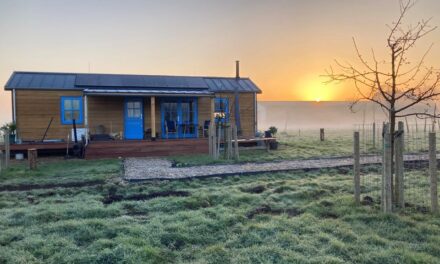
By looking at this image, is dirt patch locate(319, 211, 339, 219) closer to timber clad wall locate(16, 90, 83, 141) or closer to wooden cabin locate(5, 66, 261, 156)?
wooden cabin locate(5, 66, 261, 156)

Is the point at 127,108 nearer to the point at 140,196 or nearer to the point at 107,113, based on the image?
the point at 107,113

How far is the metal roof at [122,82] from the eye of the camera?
16514mm

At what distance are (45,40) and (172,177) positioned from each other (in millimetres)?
14587

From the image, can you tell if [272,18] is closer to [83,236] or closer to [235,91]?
[235,91]

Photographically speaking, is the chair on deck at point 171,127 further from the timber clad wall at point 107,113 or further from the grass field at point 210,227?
the grass field at point 210,227

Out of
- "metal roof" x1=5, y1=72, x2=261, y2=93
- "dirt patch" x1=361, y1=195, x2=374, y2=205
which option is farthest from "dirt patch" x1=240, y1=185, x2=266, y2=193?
"metal roof" x1=5, y1=72, x2=261, y2=93

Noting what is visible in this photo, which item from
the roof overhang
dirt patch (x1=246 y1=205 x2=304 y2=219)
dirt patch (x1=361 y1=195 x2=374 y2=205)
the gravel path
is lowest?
dirt patch (x1=246 y1=205 x2=304 y2=219)

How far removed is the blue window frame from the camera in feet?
54.7

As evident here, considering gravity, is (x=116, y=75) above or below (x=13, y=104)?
above

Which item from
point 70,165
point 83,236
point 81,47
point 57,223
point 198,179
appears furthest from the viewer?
point 81,47

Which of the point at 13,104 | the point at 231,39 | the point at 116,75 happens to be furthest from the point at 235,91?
the point at 13,104

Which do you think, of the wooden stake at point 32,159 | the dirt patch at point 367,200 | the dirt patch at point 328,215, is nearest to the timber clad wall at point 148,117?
the wooden stake at point 32,159

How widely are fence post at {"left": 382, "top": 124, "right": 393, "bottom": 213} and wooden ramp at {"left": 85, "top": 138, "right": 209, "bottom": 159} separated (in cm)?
1066

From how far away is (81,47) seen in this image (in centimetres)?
2044
